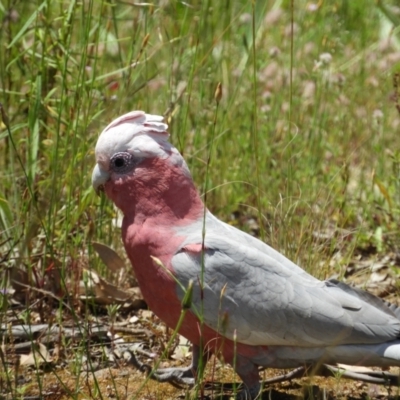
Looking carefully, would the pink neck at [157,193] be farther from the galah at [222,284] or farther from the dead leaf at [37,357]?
the dead leaf at [37,357]

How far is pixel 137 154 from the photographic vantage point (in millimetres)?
3043

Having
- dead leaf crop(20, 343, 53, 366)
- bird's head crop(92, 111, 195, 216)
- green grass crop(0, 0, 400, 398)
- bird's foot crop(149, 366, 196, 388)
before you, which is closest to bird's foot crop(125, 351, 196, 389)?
bird's foot crop(149, 366, 196, 388)

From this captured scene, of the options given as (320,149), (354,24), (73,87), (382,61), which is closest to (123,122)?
(73,87)

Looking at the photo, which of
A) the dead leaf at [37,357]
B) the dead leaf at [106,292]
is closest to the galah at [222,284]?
the dead leaf at [37,357]

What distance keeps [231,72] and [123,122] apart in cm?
233

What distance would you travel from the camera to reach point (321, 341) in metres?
2.92

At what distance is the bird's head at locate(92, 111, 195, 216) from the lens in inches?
120

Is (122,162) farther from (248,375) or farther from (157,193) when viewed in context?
(248,375)

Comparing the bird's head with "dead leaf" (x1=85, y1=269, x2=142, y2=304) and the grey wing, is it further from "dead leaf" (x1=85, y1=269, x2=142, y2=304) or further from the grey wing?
"dead leaf" (x1=85, y1=269, x2=142, y2=304)

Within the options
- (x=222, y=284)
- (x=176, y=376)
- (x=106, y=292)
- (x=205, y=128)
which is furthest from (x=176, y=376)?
(x=205, y=128)

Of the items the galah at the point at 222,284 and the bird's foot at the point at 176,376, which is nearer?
the galah at the point at 222,284

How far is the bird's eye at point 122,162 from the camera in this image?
10.0 feet

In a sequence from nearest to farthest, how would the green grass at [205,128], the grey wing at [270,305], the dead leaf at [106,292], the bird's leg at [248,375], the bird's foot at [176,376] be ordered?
the grey wing at [270,305], the bird's leg at [248,375], the bird's foot at [176,376], the green grass at [205,128], the dead leaf at [106,292]

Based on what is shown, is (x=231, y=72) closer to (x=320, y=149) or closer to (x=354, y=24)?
(x=320, y=149)
